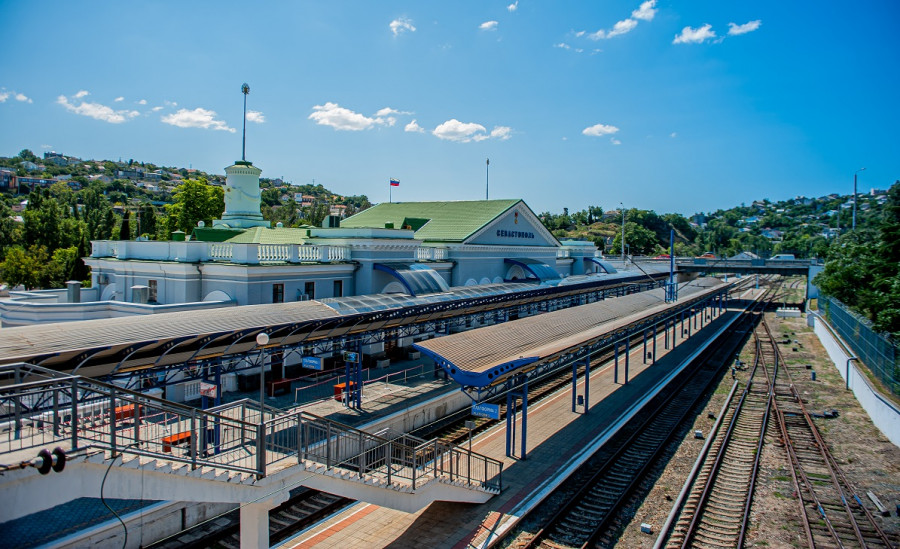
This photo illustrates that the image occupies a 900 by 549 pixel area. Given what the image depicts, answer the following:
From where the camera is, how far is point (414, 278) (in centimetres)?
2756

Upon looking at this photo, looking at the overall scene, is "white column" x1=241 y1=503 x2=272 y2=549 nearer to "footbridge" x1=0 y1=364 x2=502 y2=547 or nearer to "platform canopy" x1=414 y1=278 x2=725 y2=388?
"footbridge" x1=0 y1=364 x2=502 y2=547

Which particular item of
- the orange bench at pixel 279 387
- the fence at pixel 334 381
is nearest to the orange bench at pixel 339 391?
the fence at pixel 334 381

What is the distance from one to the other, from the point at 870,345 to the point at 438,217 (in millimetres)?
28804

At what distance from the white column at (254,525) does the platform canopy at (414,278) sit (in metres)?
16.7

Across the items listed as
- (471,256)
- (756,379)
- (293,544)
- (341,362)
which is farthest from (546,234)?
(293,544)

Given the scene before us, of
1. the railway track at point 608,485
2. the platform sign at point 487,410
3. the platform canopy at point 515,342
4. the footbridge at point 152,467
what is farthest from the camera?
the platform canopy at point 515,342

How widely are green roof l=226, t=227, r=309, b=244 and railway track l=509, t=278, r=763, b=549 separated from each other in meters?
21.0

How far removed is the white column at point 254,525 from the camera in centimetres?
970

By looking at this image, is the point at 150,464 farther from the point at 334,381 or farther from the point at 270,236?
the point at 270,236

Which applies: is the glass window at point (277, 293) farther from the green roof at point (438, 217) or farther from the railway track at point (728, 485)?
the railway track at point (728, 485)

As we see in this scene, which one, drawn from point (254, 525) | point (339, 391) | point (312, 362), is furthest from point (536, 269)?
point (254, 525)

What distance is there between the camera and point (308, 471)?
1023cm

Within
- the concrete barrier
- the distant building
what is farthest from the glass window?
the distant building

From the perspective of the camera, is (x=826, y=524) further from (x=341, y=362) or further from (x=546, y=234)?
(x=546, y=234)
